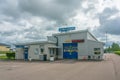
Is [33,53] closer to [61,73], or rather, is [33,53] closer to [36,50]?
[36,50]

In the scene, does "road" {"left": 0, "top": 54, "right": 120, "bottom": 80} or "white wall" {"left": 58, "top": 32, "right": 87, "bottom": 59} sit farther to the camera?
"white wall" {"left": 58, "top": 32, "right": 87, "bottom": 59}

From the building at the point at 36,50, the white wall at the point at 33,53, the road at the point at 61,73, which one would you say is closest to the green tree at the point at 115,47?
the building at the point at 36,50

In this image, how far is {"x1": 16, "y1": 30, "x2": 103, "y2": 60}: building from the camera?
103 ft

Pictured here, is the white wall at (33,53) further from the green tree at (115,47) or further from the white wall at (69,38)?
the green tree at (115,47)

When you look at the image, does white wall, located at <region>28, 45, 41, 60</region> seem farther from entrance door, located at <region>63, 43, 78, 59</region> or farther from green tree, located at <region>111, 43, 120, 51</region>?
green tree, located at <region>111, 43, 120, 51</region>

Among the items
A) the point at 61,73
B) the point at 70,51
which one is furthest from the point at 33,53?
the point at 61,73

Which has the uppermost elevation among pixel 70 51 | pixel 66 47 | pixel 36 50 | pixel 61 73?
pixel 66 47

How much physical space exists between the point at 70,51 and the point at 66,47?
123 cm

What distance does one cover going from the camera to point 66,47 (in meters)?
34.2

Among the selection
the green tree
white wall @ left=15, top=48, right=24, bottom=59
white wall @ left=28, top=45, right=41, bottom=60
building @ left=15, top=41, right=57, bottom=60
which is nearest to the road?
building @ left=15, top=41, right=57, bottom=60

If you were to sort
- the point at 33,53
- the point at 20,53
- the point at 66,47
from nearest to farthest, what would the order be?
the point at 33,53 → the point at 66,47 → the point at 20,53

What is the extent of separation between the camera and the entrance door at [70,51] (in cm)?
3311

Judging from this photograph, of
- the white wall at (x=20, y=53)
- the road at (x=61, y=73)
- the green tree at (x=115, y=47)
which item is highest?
the green tree at (x=115, y=47)

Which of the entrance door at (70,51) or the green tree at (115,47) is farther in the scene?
the green tree at (115,47)
